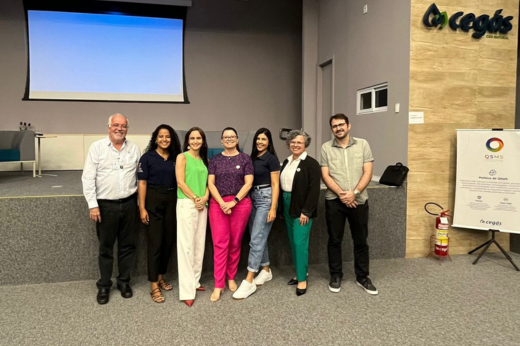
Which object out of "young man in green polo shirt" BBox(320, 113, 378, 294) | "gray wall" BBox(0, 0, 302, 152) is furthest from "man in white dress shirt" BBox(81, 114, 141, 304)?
"gray wall" BBox(0, 0, 302, 152)

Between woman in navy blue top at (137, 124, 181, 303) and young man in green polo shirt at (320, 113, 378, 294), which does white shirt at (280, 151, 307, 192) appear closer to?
young man in green polo shirt at (320, 113, 378, 294)

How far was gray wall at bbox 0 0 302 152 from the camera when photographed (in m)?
7.29

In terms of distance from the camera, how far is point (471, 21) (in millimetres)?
3779

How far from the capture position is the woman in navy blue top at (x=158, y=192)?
8.70 ft

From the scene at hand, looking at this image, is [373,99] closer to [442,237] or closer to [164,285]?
[442,237]

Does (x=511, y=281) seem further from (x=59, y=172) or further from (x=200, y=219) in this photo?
(x=59, y=172)

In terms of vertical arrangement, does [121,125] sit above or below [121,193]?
above

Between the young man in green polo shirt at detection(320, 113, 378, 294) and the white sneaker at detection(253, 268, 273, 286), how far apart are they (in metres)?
0.52

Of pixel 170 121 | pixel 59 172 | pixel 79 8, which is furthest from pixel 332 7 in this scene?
pixel 59 172

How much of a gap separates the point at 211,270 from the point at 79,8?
6.51 m

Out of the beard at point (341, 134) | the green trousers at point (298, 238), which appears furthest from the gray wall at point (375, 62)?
the green trousers at point (298, 238)

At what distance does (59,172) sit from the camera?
6594 millimetres

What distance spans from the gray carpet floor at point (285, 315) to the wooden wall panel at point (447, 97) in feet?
2.49

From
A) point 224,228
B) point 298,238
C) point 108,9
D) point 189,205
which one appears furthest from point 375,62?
point 108,9
